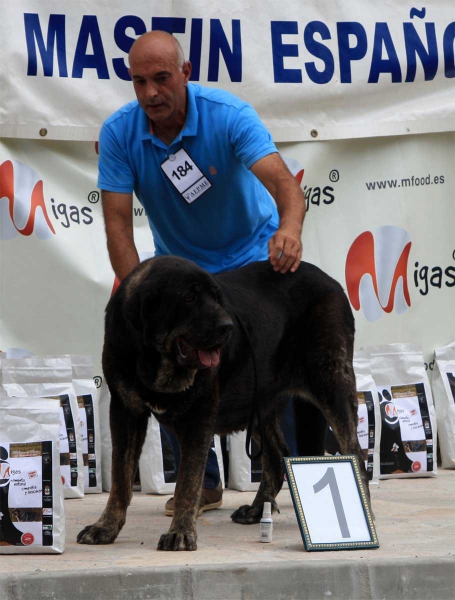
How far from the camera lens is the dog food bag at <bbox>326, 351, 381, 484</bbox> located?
6.02 metres

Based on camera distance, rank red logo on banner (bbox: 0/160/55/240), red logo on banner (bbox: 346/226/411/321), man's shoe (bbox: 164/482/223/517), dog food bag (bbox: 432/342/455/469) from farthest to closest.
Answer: red logo on banner (bbox: 346/226/411/321) → dog food bag (bbox: 432/342/455/469) → red logo on banner (bbox: 0/160/55/240) → man's shoe (bbox: 164/482/223/517)

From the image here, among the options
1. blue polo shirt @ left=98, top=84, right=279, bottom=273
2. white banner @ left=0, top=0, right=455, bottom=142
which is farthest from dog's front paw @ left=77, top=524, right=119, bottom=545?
white banner @ left=0, top=0, right=455, bottom=142

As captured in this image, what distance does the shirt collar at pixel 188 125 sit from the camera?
4.65 meters

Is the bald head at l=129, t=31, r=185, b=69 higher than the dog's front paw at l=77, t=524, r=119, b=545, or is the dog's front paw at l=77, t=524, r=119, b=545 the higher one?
the bald head at l=129, t=31, r=185, b=69

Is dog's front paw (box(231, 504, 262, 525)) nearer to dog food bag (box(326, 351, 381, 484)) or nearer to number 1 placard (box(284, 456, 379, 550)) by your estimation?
number 1 placard (box(284, 456, 379, 550))

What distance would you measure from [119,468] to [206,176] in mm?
1442

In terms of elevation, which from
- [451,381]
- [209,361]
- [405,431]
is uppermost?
[209,361]

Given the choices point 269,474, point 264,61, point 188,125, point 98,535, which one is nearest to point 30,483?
point 98,535

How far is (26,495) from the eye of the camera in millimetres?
3928

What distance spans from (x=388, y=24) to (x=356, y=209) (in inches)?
49.2

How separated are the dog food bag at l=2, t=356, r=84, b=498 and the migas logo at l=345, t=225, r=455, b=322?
6.65 ft

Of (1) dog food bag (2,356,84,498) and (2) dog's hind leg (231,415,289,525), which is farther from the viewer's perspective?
(1) dog food bag (2,356,84,498)

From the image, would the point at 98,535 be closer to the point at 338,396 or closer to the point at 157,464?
the point at 338,396

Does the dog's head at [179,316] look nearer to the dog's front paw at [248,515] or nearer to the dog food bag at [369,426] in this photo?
the dog's front paw at [248,515]
